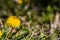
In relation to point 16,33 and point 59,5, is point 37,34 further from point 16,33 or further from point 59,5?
point 59,5

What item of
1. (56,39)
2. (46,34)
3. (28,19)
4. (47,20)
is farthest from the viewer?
(47,20)

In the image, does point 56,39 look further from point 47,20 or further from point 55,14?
point 55,14

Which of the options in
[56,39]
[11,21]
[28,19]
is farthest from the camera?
[28,19]

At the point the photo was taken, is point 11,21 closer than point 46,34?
No

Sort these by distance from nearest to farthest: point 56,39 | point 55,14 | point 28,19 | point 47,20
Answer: point 56,39 < point 28,19 < point 47,20 < point 55,14

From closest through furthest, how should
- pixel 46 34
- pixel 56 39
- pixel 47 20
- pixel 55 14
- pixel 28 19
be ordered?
pixel 56 39
pixel 46 34
pixel 28 19
pixel 47 20
pixel 55 14

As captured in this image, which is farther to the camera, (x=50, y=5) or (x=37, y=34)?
(x=50, y=5)

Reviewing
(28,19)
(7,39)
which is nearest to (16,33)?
(7,39)

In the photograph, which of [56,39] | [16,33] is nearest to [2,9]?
[16,33]

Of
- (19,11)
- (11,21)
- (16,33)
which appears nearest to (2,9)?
(19,11)
